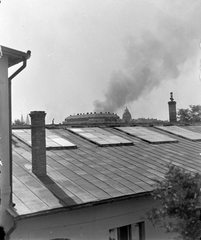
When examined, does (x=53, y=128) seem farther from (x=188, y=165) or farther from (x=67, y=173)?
(x=188, y=165)

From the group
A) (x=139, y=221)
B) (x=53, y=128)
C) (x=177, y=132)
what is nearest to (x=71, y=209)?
(x=139, y=221)

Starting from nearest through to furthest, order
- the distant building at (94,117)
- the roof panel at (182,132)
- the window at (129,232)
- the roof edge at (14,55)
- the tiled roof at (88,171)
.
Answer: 1. the roof edge at (14,55)
2. the tiled roof at (88,171)
3. the window at (129,232)
4. the roof panel at (182,132)
5. the distant building at (94,117)

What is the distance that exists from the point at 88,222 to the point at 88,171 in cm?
193

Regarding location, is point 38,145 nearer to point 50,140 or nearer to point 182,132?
point 50,140

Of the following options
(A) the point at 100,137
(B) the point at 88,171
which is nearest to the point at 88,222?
(B) the point at 88,171

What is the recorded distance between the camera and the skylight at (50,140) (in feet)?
37.4

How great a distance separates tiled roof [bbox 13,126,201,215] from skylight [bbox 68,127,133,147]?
274mm

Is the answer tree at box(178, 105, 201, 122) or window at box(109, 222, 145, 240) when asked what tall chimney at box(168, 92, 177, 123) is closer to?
window at box(109, 222, 145, 240)

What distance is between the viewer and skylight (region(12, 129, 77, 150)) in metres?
11.4

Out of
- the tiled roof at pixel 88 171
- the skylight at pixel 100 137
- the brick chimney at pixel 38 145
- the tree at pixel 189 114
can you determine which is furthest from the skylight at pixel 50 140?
the tree at pixel 189 114

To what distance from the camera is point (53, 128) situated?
563 inches

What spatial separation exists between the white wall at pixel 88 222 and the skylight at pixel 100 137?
399cm

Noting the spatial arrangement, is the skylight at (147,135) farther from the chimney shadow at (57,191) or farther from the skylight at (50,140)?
the chimney shadow at (57,191)

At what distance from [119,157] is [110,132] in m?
3.80
